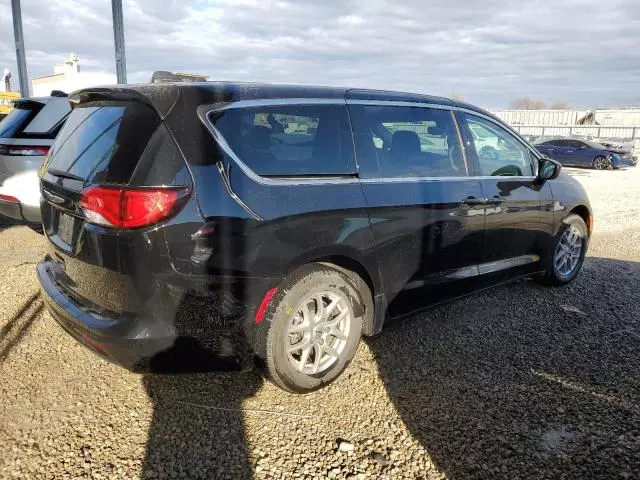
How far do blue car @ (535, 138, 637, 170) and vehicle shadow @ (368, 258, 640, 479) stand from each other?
704 inches

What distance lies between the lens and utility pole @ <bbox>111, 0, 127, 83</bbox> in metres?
12.6

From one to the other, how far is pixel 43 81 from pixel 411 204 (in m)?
33.3

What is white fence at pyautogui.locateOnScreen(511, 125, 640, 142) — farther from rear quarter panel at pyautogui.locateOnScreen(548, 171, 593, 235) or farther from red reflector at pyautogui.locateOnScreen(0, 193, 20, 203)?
red reflector at pyautogui.locateOnScreen(0, 193, 20, 203)

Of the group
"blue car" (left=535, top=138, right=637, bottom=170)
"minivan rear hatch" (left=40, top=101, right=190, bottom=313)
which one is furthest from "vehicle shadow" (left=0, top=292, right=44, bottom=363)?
"blue car" (left=535, top=138, right=637, bottom=170)

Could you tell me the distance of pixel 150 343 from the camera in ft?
8.11

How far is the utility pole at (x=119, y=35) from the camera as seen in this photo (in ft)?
41.4

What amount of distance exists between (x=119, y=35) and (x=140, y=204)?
A: 12122mm

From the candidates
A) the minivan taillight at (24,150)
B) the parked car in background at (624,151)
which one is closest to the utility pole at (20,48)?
the minivan taillight at (24,150)

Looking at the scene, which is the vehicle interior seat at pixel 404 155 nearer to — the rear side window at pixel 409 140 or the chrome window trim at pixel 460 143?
the rear side window at pixel 409 140

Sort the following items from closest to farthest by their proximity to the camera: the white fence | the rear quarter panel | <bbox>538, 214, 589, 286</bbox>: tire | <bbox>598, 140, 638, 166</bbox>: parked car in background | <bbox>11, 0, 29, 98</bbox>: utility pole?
the rear quarter panel, <bbox>538, 214, 589, 286</bbox>: tire, <bbox>11, 0, 29, 98</bbox>: utility pole, <bbox>598, 140, 638, 166</bbox>: parked car in background, the white fence

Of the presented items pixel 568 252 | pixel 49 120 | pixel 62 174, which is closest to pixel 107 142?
pixel 62 174

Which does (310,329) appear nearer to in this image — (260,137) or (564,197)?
(260,137)

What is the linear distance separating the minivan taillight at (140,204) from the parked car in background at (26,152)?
342cm

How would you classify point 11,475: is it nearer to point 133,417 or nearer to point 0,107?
point 133,417
